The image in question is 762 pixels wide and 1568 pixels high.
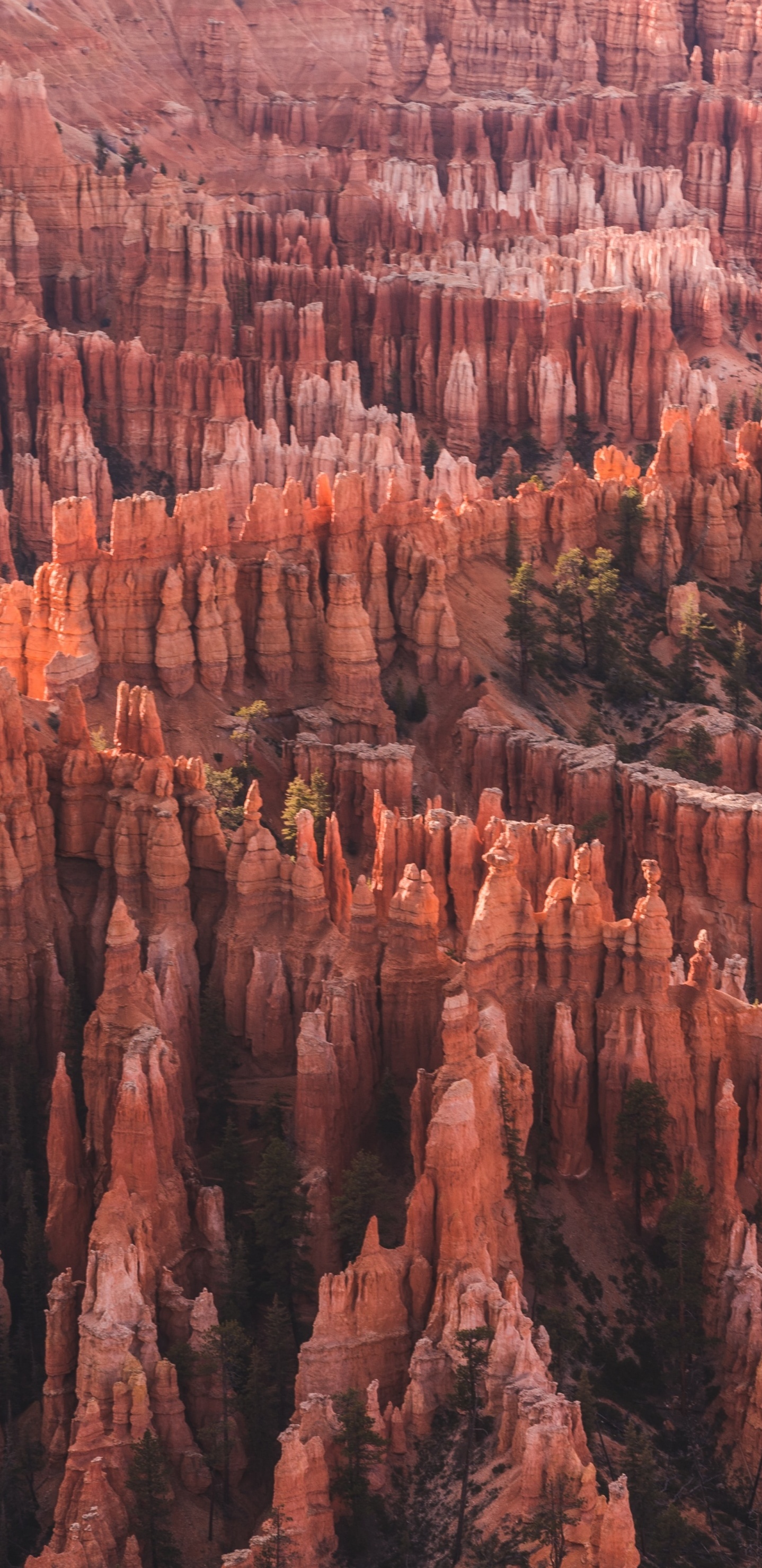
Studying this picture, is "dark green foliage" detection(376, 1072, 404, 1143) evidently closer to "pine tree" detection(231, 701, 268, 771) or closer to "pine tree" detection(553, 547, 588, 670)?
"pine tree" detection(231, 701, 268, 771)

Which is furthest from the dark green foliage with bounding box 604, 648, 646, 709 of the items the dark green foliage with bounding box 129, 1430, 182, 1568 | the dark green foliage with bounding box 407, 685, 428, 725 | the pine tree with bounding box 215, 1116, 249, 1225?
the dark green foliage with bounding box 129, 1430, 182, 1568

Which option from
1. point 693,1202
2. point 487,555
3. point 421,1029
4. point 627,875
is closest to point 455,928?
point 421,1029

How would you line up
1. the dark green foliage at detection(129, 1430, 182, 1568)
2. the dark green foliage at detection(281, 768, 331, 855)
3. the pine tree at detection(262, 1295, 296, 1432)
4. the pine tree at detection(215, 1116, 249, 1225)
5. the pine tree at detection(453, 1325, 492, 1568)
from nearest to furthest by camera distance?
the pine tree at detection(453, 1325, 492, 1568), the dark green foliage at detection(129, 1430, 182, 1568), the pine tree at detection(262, 1295, 296, 1432), the pine tree at detection(215, 1116, 249, 1225), the dark green foliage at detection(281, 768, 331, 855)

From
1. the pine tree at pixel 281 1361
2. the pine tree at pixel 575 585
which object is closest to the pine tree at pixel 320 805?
the pine tree at pixel 575 585

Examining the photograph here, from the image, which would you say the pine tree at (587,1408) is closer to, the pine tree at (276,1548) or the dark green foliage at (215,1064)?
the pine tree at (276,1548)

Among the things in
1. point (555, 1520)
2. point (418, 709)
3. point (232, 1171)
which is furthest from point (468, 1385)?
point (418, 709)

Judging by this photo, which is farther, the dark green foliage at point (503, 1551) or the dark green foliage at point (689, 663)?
the dark green foliage at point (689, 663)
